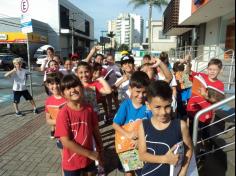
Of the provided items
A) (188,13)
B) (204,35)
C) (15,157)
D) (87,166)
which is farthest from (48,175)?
(204,35)

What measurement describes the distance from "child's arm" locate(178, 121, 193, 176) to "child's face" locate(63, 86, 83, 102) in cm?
107

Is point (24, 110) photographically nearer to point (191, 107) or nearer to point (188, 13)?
point (191, 107)

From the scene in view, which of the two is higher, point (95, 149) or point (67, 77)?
point (67, 77)

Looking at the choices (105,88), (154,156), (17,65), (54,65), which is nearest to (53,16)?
(17,65)

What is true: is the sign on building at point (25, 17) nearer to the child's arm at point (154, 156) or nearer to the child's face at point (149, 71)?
the child's face at point (149, 71)

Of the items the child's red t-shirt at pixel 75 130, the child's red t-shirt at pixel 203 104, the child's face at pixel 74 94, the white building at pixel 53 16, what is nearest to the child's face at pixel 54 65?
the child's red t-shirt at pixel 203 104

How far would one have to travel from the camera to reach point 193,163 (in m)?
2.33

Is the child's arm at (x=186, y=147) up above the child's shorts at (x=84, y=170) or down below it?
above

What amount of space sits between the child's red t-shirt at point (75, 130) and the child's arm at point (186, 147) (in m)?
0.96

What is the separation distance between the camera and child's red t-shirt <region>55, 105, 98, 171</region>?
2.62 metres

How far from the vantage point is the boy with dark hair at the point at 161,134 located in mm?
2184

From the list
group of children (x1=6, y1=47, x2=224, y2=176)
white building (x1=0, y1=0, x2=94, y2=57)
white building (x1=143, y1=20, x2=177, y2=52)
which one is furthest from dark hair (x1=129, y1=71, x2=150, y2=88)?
white building (x1=143, y1=20, x2=177, y2=52)

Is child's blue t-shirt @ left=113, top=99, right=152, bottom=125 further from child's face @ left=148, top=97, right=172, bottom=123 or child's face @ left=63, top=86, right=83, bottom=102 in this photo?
child's face @ left=148, top=97, right=172, bottom=123

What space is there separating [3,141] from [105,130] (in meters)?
2.24
